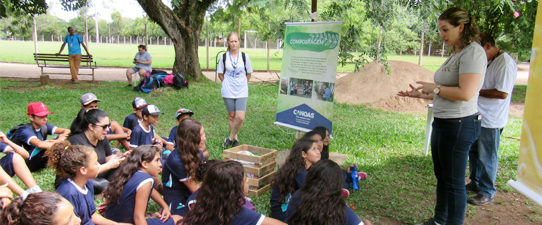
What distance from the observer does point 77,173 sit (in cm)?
269

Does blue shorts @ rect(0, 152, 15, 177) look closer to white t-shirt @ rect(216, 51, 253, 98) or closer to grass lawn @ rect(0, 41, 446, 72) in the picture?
white t-shirt @ rect(216, 51, 253, 98)

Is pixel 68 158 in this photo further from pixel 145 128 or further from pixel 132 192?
pixel 145 128

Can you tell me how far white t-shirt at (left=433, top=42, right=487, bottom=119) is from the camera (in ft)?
8.55

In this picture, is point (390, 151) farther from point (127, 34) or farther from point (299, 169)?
point (127, 34)

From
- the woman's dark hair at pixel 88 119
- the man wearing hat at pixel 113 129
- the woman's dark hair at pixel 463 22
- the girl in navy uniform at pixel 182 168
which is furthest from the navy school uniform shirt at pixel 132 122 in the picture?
the woman's dark hair at pixel 463 22

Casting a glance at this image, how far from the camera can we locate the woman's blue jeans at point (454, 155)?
2736 millimetres

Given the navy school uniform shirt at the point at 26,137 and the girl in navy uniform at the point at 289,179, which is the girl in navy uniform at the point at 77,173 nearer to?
the girl in navy uniform at the point at 289,179

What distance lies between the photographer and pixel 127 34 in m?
73.4

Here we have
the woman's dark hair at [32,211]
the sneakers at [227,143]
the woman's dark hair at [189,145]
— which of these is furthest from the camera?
the sneakers at [227,143]

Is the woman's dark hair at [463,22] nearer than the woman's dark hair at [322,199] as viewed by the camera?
No

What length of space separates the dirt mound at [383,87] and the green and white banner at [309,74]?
208 inches

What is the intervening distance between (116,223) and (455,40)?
2880mm

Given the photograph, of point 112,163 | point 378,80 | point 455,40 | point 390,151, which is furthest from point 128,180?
point 378,80

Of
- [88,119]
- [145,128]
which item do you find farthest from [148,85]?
[88,119]
